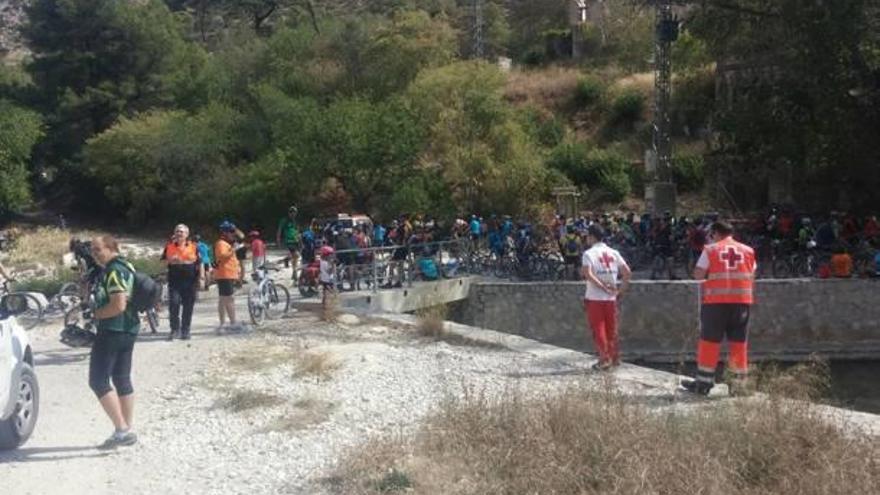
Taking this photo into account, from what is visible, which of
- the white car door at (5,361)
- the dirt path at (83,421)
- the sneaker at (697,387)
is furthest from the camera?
the sneaker at (697,387)

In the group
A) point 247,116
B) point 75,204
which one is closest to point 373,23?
point 247,116

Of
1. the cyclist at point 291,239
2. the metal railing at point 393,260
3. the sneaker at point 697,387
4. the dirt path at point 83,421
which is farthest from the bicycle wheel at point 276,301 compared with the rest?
the sneaker at point 697,387

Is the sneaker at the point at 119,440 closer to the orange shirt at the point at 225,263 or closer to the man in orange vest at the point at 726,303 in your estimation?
the man in orange vest at the point at 726,303

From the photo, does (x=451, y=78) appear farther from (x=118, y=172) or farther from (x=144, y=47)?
(x=144, y=47)

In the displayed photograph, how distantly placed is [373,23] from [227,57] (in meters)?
9.30

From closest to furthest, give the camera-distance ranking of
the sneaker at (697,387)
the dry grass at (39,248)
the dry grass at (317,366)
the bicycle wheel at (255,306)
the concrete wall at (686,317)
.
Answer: the sneaker at (697,387) → the dry grass at (317,366) → the bicycle wheel at (255,306) → the concrete wall at (686,317) → the dry grass at (39,248)

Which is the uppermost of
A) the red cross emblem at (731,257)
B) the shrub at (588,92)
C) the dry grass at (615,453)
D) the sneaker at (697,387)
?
the shrub at (588,92)

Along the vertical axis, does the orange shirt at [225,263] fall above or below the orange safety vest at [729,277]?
below

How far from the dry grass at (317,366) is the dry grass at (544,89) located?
42.3 metres

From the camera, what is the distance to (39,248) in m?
39.5

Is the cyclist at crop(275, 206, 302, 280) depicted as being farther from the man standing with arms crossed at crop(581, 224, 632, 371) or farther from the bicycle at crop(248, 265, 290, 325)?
the man standing with arms crossed at crop(581, 224, 632, 371)

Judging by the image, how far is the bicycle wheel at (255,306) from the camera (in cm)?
1622

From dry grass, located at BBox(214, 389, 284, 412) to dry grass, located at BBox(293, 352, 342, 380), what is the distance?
49.5 inches

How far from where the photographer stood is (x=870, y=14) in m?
26.3
